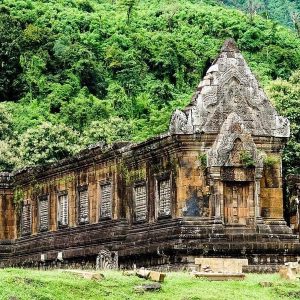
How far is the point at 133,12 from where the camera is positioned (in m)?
112

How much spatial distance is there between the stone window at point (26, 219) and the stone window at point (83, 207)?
4.51m

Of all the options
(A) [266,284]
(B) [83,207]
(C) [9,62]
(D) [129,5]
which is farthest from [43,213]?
(D) [129,5]

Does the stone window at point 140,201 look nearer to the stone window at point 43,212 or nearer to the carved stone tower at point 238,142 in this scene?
the carved stone tower at point 238,142

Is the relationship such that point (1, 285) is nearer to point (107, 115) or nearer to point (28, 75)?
point (107, 115)

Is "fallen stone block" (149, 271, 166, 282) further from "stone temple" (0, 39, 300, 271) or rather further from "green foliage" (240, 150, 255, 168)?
"green foliage" (240, 150, 255, 168)

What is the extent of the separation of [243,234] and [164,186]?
285 cm

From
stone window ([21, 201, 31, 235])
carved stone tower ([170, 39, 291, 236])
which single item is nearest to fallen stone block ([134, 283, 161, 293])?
carved stone tower ([170, 39, 291, 236])

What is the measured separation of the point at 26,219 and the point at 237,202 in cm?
1271

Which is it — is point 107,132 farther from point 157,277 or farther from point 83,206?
point 157,277

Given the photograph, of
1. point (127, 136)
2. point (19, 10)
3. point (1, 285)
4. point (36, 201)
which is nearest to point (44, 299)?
point (1, 285)

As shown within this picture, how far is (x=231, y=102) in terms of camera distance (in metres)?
26.9

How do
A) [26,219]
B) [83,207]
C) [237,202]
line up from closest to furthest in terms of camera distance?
[237,202], [83,207], [26,219]

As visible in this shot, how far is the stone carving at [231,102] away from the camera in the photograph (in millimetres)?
26422

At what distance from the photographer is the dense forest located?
6262 cm
